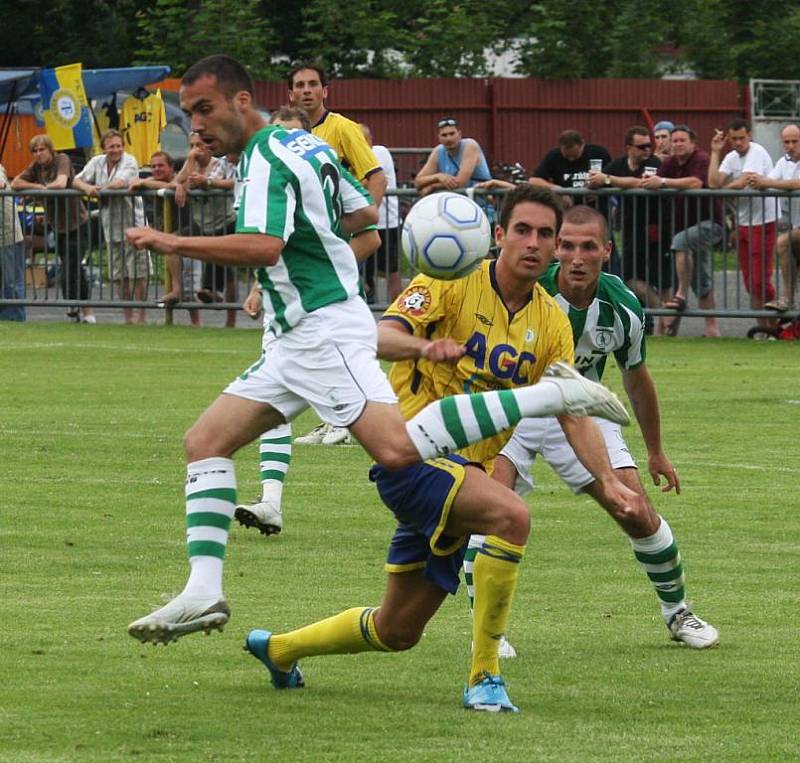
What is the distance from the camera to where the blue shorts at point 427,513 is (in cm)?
616

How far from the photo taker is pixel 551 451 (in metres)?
7.62

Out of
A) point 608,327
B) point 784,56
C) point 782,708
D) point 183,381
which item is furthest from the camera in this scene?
point 784,56

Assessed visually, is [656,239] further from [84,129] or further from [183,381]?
[84,129]

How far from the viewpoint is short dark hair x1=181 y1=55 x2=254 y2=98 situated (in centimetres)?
659

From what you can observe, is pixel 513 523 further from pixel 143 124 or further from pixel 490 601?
pixel 143 124

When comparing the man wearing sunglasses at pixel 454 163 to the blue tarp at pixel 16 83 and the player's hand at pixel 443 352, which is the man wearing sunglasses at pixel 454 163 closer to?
the blue tarp at pixel 16 83

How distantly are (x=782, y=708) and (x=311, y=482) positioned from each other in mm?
5463

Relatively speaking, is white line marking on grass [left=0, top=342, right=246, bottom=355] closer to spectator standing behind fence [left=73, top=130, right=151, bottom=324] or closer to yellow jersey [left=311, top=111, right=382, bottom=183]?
spectator standing behind fence [left=73, top=130, right=151, bottom=324]

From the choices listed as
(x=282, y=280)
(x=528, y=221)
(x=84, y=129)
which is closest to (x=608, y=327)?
(x=528, y=221)

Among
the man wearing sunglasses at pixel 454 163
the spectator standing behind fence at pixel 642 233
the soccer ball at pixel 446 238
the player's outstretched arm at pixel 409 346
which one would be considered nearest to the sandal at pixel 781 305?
the spectator standing behind fence at pixel 642 233

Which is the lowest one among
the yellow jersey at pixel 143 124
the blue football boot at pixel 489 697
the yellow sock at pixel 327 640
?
the blue football boot at pixel 489 697

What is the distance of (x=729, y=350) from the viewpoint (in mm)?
18844

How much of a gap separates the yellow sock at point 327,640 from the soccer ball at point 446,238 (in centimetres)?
118

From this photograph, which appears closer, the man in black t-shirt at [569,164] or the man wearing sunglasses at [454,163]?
the man in black t-shirt at [569,164]
